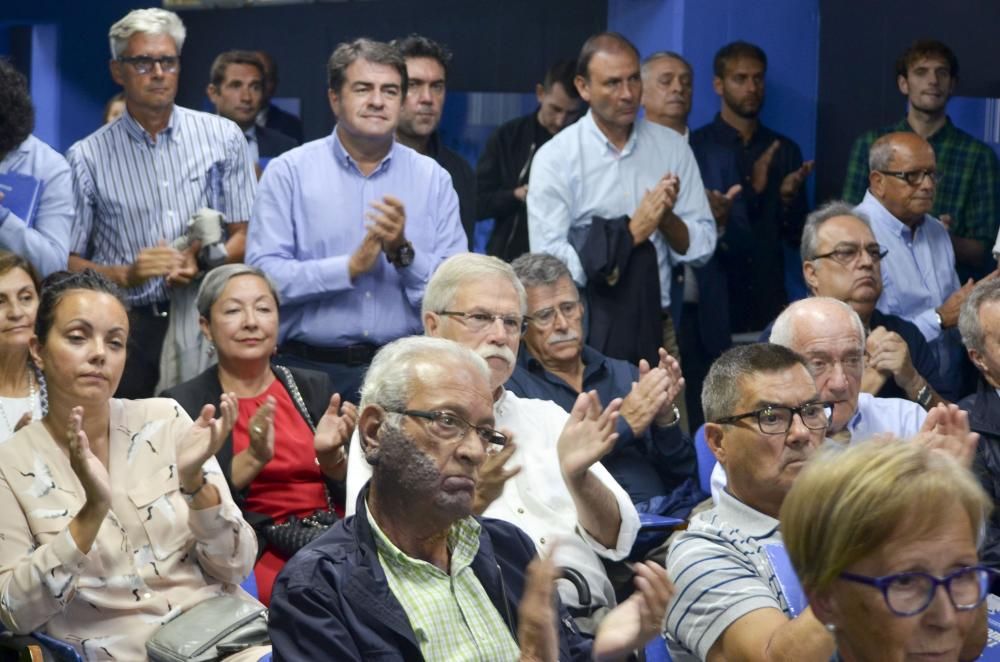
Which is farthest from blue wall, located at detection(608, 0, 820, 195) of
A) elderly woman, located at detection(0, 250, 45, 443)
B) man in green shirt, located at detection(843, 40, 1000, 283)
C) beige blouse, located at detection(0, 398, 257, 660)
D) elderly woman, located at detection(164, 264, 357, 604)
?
beige blouse, located at detection(0, 398, 257, 660)

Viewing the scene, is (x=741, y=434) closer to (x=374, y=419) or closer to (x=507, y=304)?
(x=374, y=419)

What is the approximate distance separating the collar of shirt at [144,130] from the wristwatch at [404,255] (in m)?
0.90

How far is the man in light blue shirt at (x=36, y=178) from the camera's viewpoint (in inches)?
178

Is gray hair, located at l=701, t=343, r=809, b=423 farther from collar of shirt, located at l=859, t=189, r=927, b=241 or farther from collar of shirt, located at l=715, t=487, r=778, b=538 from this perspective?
collar of shirt, located at l=859, t=189, r=927, b=241

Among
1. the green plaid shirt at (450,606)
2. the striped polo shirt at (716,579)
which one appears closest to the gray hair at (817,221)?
the striped polo shirt at (716,579)

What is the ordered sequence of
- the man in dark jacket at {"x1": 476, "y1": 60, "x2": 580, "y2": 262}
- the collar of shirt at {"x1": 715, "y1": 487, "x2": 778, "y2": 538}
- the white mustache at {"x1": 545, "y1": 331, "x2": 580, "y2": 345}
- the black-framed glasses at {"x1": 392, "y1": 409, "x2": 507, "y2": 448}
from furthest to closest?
the man in dark jacket at {"x1": 476, "y1": 60, "x2": 580, "y2": 262}, the white mustache at {"x1": 545, "y1": 331, "x2": 580, "y2": 345}, the collar of shirt at {"x1": 715, "y1": 487, "x2": 778, "y2": 538}, the black-framed glasses at {"x1": 392, "y1": 409, "x2": 507, "y2": 448}

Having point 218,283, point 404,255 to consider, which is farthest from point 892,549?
point 404,255

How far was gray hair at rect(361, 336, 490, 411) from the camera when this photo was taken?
2.94 metres

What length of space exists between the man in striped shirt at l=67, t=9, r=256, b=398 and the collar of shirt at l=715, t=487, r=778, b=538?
7.71 ft

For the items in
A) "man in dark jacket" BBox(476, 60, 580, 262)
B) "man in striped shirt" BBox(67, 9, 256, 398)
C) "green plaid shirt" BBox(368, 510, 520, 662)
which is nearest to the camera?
"green plaid shirt" BBox(368, 510, 520, 662)

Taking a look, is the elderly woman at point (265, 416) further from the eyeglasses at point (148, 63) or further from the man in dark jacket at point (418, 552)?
the man in dark jacket at point (418, 552)

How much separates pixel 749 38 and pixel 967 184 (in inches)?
46.0

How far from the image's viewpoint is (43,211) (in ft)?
15.5

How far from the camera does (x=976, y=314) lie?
4.60 m
